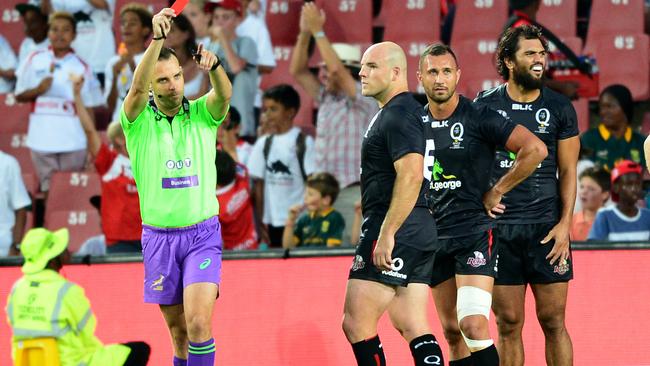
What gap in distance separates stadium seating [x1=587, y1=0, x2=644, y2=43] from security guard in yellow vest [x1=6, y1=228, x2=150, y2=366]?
7.17 metres

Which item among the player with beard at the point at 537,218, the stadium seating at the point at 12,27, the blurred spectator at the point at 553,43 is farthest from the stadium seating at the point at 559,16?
the stadium seating at the point at 12,27

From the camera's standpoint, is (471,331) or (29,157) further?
(29,157)

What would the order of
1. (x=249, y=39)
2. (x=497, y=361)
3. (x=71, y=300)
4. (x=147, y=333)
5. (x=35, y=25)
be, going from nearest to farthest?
1. (x=71, y=300)
2. (x=497, y=361)
3. (x=147, y=333)
4. (x=249, y=39)
5. (x=35, y=25)

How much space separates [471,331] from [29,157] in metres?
6.70

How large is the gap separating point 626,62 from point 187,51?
4.26 meters

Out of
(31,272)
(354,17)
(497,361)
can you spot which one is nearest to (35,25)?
(354,17)

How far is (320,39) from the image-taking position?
34.0ft

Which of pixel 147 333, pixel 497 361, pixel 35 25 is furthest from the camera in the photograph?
pixel 35 25

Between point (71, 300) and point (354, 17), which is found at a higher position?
point (354, 17)

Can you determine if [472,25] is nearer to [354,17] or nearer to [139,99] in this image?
[354,17]

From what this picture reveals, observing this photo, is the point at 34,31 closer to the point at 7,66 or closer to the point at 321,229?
the point at 7,66

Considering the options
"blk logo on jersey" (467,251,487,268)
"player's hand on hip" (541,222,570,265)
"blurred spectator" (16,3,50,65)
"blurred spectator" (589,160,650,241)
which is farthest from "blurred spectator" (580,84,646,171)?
"blurred spectator" (16,3,50,65)

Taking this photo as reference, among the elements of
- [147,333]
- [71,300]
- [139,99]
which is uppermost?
[139,99]

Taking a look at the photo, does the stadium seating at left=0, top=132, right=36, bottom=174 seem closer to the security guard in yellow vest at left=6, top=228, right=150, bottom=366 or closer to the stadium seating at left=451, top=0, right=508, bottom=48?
the stadium seating at left=451, top=0, right=508, bottom=48
